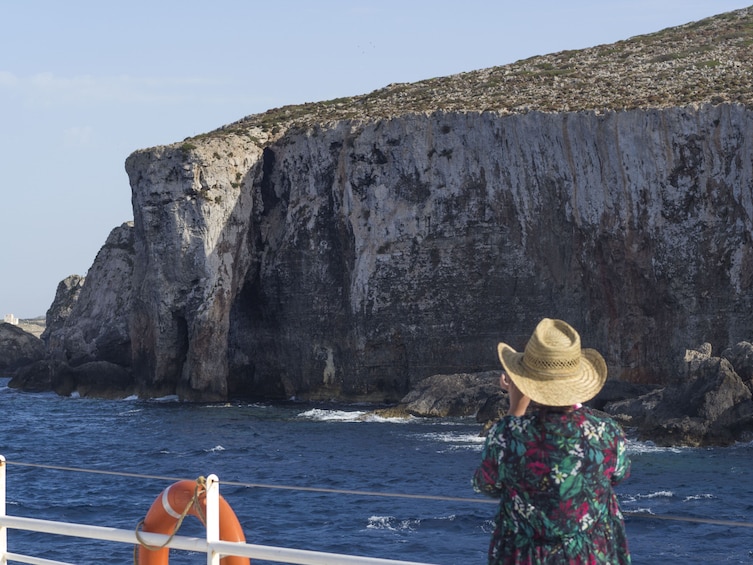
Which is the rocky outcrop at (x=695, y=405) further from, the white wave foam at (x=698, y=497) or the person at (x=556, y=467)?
the person at (x=556, y=467)

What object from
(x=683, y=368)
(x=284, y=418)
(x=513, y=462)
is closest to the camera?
(x=513, y=462)

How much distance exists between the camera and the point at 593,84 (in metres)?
54.7

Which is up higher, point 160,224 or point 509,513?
point 160,224

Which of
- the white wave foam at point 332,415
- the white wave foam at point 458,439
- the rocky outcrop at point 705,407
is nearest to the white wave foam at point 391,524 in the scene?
the white wave foam at point 458,439

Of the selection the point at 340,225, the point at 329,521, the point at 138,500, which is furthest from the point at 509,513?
the point at 340,225

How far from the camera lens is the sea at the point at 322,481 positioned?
2139 cm

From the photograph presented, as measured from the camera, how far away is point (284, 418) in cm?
4488

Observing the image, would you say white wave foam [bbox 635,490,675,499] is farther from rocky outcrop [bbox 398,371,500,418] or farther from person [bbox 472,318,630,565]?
person [bbox 472,318,630,565]

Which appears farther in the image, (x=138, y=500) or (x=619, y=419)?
(x=619, y=419)

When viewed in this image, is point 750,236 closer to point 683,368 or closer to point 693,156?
point 693,156

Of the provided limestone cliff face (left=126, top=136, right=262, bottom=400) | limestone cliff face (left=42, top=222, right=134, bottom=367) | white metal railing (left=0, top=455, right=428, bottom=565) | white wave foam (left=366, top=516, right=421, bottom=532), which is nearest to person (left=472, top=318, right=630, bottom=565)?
white metal railing (left=0, top=455, right=428, bottom=565)

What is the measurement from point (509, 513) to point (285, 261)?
157 feet

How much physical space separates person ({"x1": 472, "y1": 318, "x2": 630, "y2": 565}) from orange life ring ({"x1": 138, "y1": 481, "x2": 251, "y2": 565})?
1979mm

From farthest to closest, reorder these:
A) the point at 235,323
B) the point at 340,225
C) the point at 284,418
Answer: the point at 235,323 < the point at 340,225 < the point at 284,418
